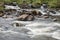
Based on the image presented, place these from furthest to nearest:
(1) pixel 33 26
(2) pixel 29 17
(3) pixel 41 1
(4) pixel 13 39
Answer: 1. (3) pixel 41 1
2. (2) pixel 29 17
3. (1) pixel 33 26
4. (4) pixel 13 39

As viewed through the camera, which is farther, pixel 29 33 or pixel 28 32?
pixel 28 32

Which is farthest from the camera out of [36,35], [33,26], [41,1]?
[41,1]

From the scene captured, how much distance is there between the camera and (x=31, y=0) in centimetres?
2908

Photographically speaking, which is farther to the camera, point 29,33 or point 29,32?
point 29,32

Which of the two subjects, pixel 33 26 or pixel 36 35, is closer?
pixel 36 35

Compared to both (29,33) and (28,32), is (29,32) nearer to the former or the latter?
(28,32)

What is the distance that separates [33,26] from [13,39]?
10.4 feet

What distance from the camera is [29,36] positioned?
35.0 feet

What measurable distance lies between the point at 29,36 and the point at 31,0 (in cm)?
1880

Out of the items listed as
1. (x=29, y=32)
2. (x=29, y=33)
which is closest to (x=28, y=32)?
(x=29, y=32)

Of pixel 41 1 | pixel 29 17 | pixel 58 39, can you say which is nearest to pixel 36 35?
pixel 58 39

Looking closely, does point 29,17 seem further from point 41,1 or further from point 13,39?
point 41,1

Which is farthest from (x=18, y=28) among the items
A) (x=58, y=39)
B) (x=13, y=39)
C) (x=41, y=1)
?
(x=41, y=1)

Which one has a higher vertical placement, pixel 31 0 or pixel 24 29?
pixel 24 29
